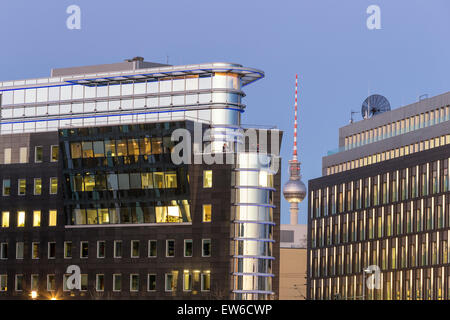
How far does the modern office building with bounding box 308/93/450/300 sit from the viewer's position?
527 feet

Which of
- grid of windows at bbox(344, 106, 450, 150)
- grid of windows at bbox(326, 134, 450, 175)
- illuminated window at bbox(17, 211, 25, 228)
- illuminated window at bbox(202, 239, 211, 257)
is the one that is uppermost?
grid of windows at bbox(344, 106, 450, 150)

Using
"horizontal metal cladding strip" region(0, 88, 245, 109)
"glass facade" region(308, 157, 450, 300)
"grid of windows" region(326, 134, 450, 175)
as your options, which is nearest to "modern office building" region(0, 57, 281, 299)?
"horizontal metal cladding strip" region(0, 88, 245, 109)

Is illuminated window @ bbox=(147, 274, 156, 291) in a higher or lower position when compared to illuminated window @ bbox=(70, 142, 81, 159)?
lower

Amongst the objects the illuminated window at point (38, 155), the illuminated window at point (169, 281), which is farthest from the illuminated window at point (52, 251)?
the illuminated window at point (169, 281)

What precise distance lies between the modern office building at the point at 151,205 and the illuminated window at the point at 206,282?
0.53 feet

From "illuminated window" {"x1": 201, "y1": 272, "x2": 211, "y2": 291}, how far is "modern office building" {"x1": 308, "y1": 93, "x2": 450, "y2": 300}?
128ft

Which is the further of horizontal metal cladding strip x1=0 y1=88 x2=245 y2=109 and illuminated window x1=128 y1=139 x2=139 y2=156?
horizontal metal cladding strip x1=0 y1=88 x2=245 y2=109

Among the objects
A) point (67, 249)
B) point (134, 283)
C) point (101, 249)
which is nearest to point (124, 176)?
point (101, 249)

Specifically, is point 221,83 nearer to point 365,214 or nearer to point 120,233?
point 120,233

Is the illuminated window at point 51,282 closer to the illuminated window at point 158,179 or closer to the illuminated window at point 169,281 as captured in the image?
the illuminated window at point 169,281

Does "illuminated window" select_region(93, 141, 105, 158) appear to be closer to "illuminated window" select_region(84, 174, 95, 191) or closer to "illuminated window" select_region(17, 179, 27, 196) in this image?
"illuminated window" select_region(84, 174, 95, 191)

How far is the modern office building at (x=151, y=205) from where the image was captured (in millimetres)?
134375

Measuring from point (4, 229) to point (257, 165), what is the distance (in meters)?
34.9

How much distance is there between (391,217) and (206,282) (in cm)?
4902
